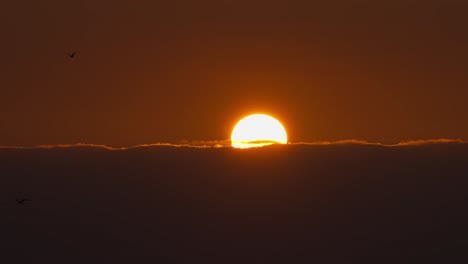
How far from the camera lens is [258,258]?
195500mm

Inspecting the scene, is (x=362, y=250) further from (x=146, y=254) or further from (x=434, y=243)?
(x=146, y=254)

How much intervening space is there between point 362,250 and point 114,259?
1374 inches

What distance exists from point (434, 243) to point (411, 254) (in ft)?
12.7

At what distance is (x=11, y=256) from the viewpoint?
648ft

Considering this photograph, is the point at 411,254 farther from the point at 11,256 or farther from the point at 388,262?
the point at 11,256

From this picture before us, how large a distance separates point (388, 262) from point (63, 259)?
45520 millimetres

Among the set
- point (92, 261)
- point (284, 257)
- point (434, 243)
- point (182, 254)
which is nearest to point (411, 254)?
point (434, 243)

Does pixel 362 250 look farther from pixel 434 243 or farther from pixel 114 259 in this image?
pixel 114 259

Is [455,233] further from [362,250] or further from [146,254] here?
[146,254]

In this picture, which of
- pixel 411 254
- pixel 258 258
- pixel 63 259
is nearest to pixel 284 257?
pixel 258 258

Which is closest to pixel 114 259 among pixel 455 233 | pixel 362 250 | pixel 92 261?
pixel 92 261

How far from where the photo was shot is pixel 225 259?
19875 centimetres

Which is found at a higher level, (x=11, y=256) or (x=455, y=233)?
(x=455, y=233)

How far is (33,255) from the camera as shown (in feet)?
655
